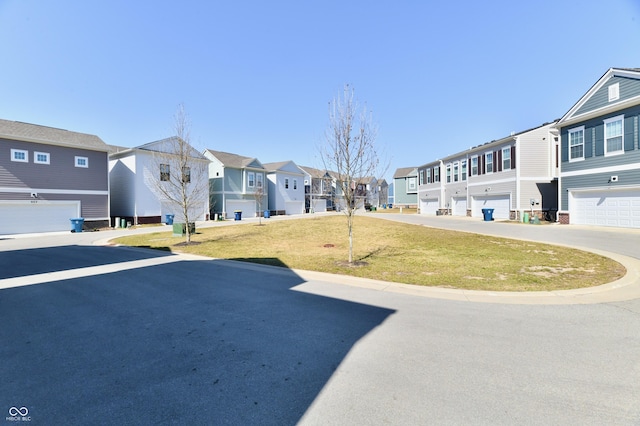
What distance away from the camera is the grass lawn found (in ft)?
24.2

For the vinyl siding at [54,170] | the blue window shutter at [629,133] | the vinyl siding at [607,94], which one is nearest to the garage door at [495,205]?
the vinyl siding at [607,94]

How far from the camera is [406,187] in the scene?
196 feet

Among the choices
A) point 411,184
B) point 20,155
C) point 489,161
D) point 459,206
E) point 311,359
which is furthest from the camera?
point 411,184

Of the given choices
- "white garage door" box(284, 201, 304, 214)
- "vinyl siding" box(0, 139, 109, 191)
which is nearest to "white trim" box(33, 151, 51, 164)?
"vinyl siding" box(0, 139, 109, 191)

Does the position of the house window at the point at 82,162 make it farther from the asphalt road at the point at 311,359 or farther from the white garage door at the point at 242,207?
the asphalt road at the point at 311,359

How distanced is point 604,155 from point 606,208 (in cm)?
334

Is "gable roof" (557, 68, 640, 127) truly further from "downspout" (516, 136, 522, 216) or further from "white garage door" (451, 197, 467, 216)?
"white garage door" (451, 197, 467, 216)

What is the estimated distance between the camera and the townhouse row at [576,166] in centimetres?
1723

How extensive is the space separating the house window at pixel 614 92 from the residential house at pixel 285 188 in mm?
35449

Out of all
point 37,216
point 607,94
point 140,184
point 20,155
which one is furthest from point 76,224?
point 607,94

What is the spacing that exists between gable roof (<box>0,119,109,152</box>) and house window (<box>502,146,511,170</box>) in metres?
35.3

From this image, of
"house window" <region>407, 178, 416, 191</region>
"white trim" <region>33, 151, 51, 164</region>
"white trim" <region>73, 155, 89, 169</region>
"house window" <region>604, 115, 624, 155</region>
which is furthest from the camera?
"house window" <region>407, 178, 416, 191</region>

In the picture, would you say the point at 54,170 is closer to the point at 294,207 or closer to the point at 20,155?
the point at 20,155

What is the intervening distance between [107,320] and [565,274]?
34.5 feet
